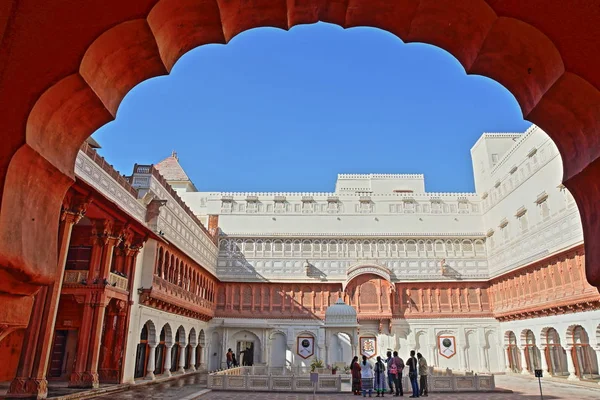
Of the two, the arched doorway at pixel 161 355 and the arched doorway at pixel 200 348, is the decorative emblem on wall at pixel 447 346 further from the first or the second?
the arched doorway at pixel 161 355

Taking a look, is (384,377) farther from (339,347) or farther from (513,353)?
(513,353)

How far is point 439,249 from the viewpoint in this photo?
28.0 meters

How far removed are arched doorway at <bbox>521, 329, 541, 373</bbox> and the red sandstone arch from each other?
24.5 metres

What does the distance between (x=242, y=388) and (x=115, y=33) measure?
14986mm

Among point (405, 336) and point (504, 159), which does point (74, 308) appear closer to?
point (405, 336)

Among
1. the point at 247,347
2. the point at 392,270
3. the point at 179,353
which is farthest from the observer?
the point at 247,347

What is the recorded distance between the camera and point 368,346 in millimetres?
26312

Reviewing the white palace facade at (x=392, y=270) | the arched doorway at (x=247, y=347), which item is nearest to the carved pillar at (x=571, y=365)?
the white palace facade at (x=392, y=270)

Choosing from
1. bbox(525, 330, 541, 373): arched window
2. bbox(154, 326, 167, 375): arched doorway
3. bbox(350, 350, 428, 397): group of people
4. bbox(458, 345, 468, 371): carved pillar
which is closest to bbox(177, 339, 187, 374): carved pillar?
bbox(154, 326, 167, 375): arched doorway

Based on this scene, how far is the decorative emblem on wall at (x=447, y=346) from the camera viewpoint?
26.2 metres

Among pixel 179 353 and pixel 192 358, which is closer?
pixel 179 353

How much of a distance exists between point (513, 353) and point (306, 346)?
12178mm

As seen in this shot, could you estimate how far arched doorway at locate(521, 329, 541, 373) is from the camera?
2361cm

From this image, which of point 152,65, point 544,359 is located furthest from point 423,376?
point 152,65
